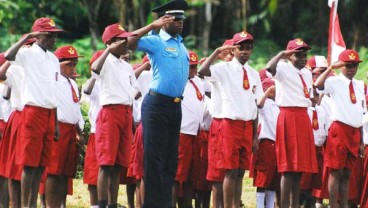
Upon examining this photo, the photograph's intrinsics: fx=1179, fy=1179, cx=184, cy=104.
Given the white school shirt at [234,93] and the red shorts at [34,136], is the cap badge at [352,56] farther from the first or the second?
the red shorts at [34,136]

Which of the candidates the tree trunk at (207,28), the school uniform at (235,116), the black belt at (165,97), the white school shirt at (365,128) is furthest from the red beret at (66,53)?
the tree trunk at (207,28)

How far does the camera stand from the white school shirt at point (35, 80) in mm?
12180

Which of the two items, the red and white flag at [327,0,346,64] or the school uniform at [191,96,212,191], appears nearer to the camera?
the school uniform at [191,96,212,191]

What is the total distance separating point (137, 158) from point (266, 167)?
5.99 ft

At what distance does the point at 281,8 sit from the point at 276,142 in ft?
50.3

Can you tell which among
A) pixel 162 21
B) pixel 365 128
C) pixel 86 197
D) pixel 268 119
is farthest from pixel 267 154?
pixel 162 21

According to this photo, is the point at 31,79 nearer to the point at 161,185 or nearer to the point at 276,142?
the point at 161,185

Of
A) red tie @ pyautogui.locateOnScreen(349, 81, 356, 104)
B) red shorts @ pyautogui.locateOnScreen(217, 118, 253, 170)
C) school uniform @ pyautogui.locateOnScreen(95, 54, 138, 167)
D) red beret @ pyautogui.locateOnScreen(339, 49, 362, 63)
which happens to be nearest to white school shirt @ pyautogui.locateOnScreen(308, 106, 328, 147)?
red tie @ pyautogui.locateOnScreen(349, 81, 356, 104)

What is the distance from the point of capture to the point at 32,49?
40.3 ft

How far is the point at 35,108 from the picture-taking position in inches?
480

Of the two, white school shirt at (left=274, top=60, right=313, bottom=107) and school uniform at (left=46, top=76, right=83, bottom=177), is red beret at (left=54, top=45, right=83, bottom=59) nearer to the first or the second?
school uniform at (left=46, top=76, right=83, bottom=177)

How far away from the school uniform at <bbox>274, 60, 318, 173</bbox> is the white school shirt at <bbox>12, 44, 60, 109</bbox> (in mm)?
2753

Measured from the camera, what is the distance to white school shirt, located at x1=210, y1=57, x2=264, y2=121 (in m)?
13.2

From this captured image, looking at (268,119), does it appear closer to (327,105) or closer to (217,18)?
(327,105)
